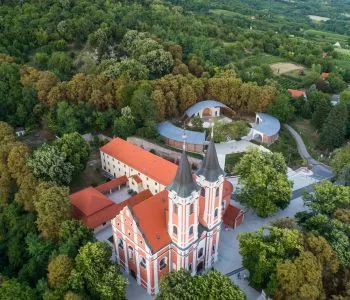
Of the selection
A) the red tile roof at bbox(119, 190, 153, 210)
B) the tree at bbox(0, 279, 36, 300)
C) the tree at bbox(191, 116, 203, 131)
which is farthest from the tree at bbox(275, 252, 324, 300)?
the tree at bbox(191, 116, 203, 131)

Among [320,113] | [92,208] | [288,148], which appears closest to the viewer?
[92,208]

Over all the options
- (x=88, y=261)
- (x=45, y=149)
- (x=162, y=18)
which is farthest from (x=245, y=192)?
(x=162, y=18)

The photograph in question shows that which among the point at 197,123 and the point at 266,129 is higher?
the point at 197,123

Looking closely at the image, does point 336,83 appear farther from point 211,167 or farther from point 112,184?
point 211,167

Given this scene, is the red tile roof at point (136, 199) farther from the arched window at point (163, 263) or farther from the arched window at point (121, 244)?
the arched window at point (163, 263)

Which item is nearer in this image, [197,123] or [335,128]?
[335,128]

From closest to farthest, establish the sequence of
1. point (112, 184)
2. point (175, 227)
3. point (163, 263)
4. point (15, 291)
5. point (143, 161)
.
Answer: point (15, 291) < point (175, 227) < point (163, 263) < point (143, 161) < point (112, 184)

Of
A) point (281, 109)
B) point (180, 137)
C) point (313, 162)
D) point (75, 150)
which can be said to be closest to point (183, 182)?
point (75, 150)
